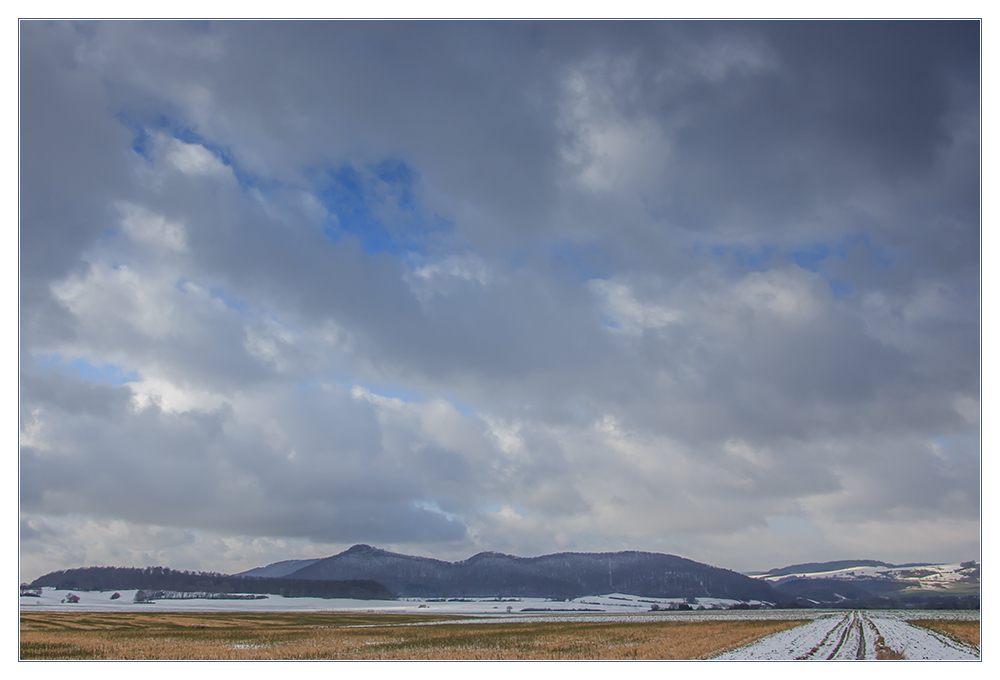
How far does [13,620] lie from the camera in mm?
36719

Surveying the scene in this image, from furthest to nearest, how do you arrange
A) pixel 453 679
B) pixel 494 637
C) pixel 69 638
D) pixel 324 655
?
pixel 494 637, pixel 69 638, pixel 324 655, pixel 453 679

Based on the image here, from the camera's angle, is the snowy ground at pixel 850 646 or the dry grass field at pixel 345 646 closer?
the dry grass field at pixel 345 646

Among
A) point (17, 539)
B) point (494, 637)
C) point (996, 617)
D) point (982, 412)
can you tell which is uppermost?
point (982, 412)

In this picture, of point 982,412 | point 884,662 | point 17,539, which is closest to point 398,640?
point 17,539

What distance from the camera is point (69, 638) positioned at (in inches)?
2329

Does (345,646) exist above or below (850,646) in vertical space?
above

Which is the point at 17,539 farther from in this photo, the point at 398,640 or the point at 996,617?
the point at 996,617

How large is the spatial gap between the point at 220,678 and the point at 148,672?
5.38 meters

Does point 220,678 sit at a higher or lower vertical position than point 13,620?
lower

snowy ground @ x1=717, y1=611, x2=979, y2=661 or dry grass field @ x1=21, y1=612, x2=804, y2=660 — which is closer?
dry grass field @ x1=21, y1=612, x2=804, y2=660

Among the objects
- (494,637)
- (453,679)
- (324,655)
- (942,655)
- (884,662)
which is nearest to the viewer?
(453,679)

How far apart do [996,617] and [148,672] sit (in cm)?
5365

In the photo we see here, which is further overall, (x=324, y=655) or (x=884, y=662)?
(x=324, y=655)

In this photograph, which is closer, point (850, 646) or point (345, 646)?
point (345, 646)
